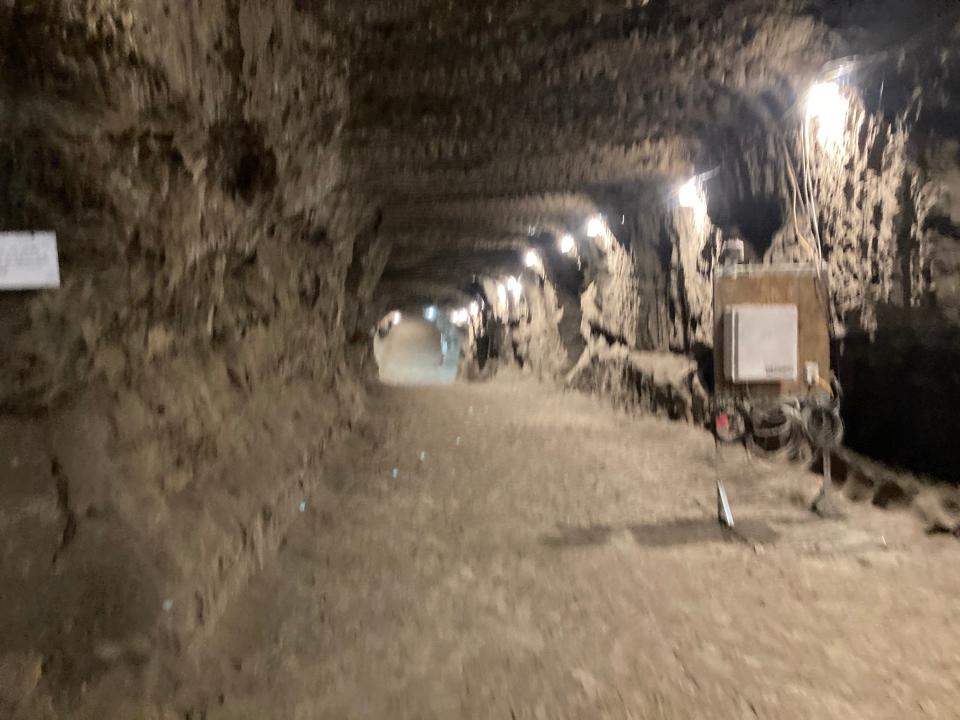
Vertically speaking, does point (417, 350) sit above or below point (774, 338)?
below

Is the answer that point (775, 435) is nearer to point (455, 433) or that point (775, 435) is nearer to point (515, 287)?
point (455, 433)

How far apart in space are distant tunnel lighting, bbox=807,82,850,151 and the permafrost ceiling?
0.44 feet

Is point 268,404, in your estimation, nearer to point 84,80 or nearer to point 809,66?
point 84,80

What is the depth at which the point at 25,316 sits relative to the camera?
93.1 inches

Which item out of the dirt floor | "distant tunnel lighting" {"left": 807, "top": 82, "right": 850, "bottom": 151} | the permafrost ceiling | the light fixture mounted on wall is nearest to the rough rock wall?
the dirt floor

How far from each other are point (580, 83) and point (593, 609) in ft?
12.9

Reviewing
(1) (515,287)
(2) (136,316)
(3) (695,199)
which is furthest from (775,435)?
(1) (515,287)

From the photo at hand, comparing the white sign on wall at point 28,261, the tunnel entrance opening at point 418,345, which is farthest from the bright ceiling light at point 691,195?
the tunnel entrance opening at point 418,345

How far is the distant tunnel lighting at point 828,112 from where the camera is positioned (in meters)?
4.68

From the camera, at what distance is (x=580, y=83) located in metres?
4.89

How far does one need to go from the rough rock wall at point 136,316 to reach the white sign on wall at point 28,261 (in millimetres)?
79

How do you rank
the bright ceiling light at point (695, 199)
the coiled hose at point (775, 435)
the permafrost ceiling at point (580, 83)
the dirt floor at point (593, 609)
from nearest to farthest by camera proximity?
the dirt floor at point (593, 609) → the permafrost ceiling at point (580, 83) → the coiled hose at point (775, 435) → the bright ceiling light at point (695, 199)

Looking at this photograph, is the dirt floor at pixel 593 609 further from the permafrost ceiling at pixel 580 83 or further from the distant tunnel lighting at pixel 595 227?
the distant tunnel lighting at pixel 595 227

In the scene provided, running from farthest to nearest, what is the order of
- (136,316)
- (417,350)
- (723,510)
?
1. (417,350)
2. (723,510)
3. (136,316)
